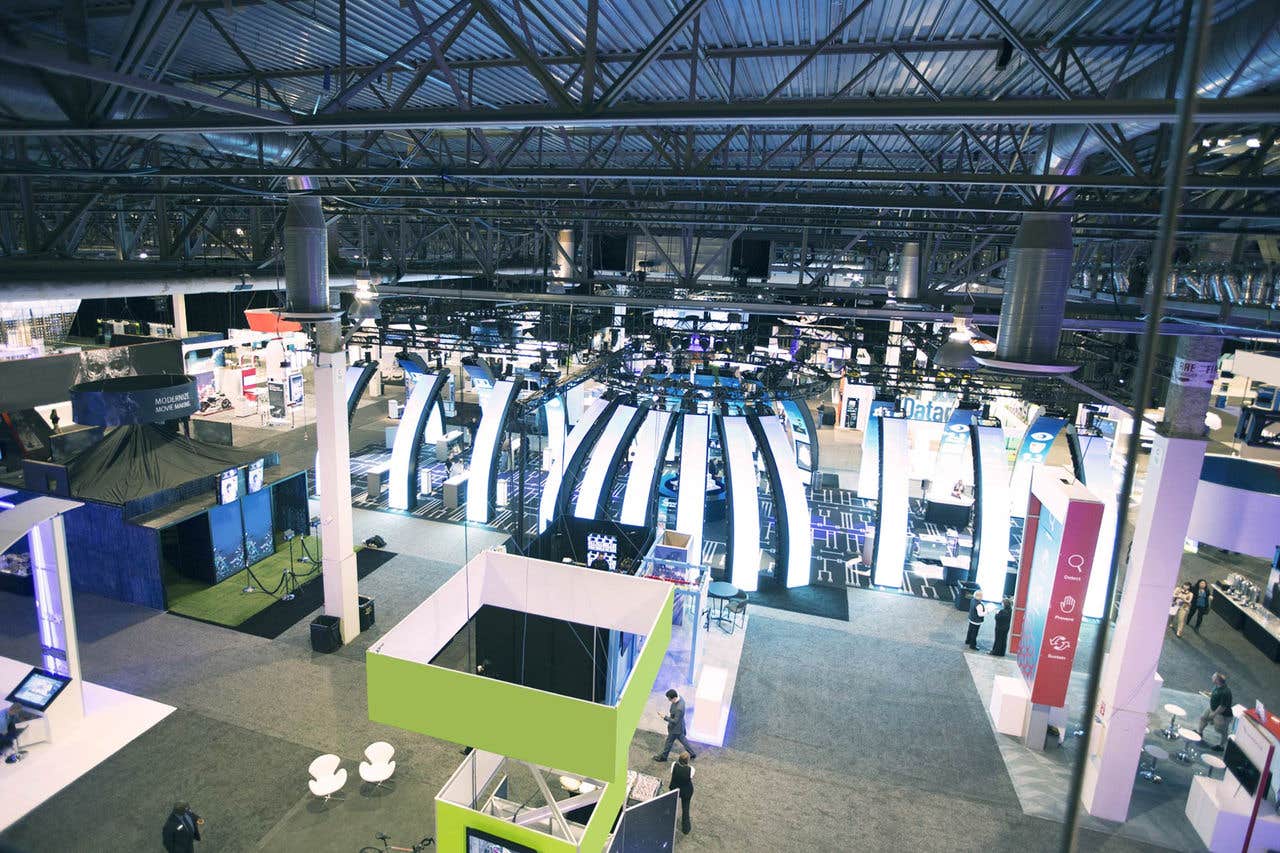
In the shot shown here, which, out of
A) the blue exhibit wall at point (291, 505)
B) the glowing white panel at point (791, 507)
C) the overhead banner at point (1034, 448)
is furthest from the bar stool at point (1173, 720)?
A: the blue exhibit wall at point (291, 505)

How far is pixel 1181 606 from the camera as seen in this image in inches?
447

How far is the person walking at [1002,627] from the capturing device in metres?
10.5

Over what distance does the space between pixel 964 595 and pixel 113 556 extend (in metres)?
14.1

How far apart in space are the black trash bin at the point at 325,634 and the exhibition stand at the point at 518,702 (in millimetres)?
4230

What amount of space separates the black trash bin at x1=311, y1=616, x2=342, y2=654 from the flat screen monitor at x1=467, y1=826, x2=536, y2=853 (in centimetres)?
522

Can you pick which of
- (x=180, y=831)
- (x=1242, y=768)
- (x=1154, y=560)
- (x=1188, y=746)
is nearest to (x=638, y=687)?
(x=180, y=831)

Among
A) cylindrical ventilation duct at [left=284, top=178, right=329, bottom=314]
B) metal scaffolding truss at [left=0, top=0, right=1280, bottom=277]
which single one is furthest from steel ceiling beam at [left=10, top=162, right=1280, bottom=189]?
cylindrical ventilation duct at [left=284, top=178, right=329, bottom=314]

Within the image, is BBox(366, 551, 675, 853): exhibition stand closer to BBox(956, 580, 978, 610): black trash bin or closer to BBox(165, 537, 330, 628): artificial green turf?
BBox(165, 537, 330, 628): artificial green turf

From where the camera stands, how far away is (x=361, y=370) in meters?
15.3

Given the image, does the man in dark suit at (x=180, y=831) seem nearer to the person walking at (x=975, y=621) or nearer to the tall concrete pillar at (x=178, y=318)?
the person walking at (x=975, y=621)

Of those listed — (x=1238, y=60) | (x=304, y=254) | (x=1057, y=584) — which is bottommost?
(x=1057, y=584)

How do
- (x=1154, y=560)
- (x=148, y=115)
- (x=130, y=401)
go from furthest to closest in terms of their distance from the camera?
(x=130, y=401) → (x=1154, y=560) → (x=148, y=115)

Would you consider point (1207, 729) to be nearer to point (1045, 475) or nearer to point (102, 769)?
point (1045, 475)

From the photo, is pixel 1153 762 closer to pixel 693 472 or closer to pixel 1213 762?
pixel 1213 762
